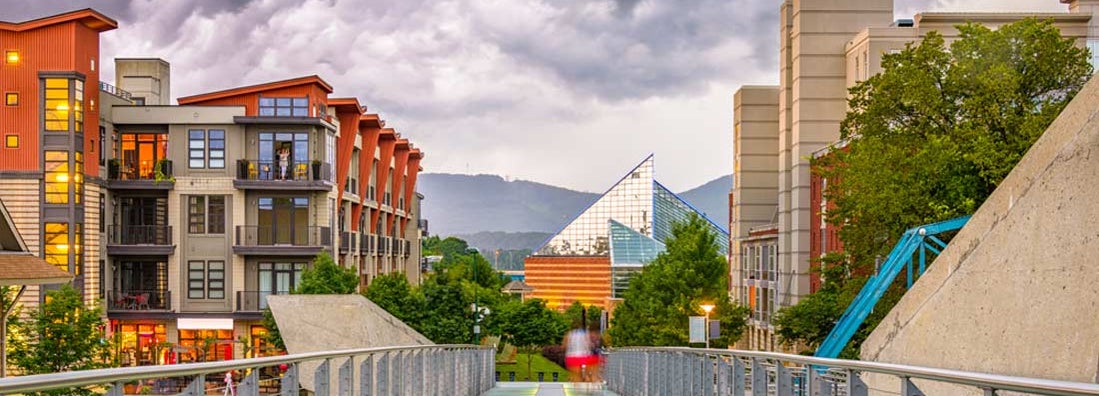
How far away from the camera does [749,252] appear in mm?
75438

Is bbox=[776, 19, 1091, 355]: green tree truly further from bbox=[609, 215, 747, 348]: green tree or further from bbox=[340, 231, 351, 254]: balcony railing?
bbox=[340, 231, 351, 254]: balcony railing

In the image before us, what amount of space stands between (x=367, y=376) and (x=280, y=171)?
143 ft

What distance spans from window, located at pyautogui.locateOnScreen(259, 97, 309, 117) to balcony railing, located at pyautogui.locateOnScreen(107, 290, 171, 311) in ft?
30.1

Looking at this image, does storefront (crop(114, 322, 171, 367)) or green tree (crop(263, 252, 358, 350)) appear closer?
green tree (crop(263, 252, 358, 350))

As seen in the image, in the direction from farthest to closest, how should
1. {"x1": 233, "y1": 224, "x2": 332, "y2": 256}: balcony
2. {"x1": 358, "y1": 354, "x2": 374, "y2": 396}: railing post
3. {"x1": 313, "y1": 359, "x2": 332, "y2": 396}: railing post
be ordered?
1. {"x1": 233, "y1": 224, "x2": 332, "y2": 256}: balcony
2. {"x1": 358, "y1": 354, "x2": 374, "y2": 396}: railing post
3. {"x1": 313, "y1": 359, "x2": 332, "y2": 396}: railing post

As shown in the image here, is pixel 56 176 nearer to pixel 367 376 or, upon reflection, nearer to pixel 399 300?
pixel 399 300

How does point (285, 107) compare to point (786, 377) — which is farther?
point (285, 107)

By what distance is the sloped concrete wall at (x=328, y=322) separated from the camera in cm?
2955

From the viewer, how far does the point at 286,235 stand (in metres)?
53.7

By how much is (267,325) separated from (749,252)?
36.2m

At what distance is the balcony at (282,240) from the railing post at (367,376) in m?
42.7

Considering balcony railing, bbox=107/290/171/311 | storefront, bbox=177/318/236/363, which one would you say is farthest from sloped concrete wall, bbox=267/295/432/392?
balcony railing, bbox=107/290/171/311

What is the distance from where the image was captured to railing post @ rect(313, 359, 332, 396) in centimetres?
863

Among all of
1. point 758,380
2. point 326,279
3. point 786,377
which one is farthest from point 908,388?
point 326,279
